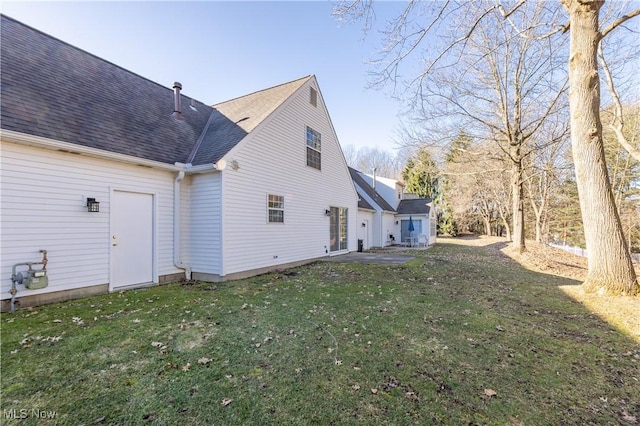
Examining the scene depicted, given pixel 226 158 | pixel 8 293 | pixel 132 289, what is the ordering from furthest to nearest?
1. pixel 226 158
2. pixel 132 289
3. pixel 8 293

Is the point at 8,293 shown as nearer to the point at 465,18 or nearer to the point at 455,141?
the point at 465,18

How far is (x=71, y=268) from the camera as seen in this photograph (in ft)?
18.4

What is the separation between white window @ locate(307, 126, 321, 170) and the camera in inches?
444

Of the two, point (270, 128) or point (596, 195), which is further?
point (270, 128)

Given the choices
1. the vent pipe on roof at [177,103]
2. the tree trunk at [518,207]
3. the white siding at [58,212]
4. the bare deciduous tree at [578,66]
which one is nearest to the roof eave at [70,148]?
the white siding at [58,212]

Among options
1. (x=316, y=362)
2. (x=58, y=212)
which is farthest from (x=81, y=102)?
(x=316, y=362)

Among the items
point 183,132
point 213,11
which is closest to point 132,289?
point 183,132

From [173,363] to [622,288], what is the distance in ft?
25.7

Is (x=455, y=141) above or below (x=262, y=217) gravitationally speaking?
above

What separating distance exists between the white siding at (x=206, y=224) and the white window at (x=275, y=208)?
194 centimetres

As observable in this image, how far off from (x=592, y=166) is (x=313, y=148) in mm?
8466

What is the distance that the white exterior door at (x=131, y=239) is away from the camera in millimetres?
6363

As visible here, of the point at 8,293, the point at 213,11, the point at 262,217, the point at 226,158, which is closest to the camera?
the point at 8,293

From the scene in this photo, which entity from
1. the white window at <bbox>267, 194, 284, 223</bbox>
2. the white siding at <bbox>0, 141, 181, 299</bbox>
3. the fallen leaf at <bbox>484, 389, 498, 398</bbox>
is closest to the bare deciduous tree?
the white window at <bbox>267, 194, 284, 223</bbox>
